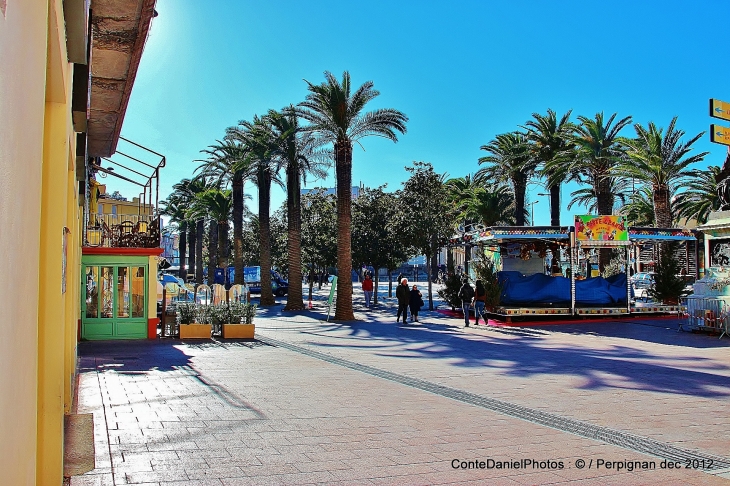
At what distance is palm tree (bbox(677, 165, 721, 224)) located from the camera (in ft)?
111

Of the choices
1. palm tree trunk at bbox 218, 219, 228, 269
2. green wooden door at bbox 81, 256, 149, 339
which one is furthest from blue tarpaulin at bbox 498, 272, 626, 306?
palm tree trunk at bbox 218, 219, 228, 269

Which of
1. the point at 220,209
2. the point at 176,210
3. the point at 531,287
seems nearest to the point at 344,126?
the point at 531,287

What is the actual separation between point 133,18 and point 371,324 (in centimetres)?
1722

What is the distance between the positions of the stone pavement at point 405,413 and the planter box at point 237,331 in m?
1.51

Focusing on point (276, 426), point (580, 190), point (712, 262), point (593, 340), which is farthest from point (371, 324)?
point (580, 190)

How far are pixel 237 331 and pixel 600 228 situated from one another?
13669 millimetres

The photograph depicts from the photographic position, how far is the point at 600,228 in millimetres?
23453

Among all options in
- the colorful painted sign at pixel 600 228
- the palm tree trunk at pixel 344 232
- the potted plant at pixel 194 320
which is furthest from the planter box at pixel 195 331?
the colorful painted sign at pixel 600 228

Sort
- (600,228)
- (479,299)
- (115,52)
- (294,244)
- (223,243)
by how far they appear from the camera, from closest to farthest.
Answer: (115,52), (479,299), (600,228), (294,244), (223,243)

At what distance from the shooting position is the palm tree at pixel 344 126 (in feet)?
→ 80.1

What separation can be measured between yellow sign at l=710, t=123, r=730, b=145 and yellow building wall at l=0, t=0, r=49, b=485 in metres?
19.8

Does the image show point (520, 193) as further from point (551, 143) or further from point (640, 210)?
point (640, 210)

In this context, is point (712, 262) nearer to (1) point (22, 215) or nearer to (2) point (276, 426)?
(2) point (276, 426)

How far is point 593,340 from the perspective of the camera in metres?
17.8
